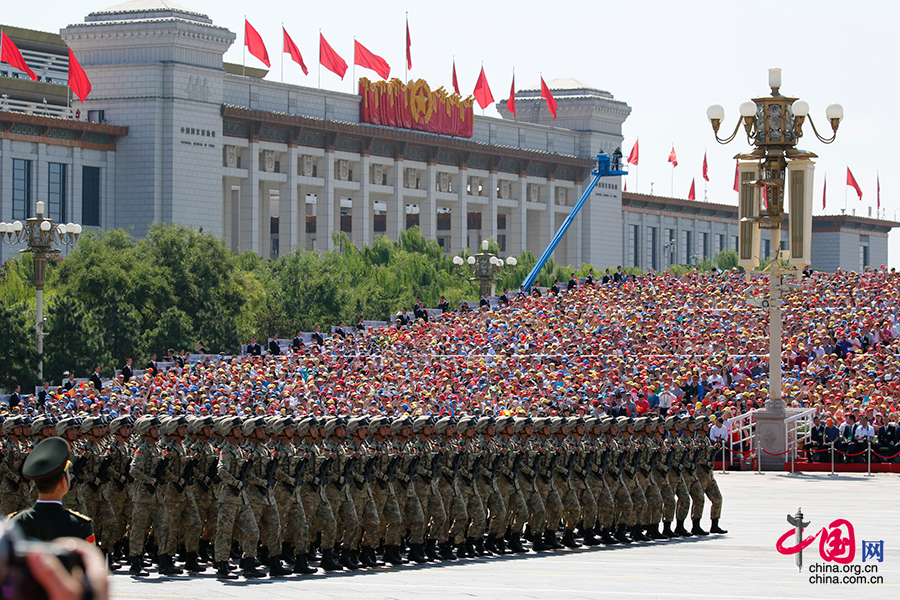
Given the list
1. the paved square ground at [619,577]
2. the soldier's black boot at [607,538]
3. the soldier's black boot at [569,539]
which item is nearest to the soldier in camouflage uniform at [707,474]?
the paved square ground at [619,577]

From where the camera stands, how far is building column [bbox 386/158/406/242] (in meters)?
71.0

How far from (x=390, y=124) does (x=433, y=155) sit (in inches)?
172

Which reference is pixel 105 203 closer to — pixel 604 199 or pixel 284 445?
pixel 604 199

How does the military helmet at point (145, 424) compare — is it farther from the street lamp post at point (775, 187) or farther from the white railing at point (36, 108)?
the white railing at point (36, 108)

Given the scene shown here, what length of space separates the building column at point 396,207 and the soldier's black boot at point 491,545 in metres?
56.6

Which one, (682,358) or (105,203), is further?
(105,203)

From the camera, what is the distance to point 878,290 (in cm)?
3459

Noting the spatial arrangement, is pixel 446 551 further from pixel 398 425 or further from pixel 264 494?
pixel 264 494

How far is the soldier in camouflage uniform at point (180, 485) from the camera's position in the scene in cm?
1247

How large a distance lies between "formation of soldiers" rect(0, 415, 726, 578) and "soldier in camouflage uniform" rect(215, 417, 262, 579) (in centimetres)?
1

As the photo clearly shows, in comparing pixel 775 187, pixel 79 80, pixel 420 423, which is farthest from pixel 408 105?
pixel 420 423

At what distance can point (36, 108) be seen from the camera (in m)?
63.8

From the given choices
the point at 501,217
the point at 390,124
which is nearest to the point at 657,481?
the point at 390,124

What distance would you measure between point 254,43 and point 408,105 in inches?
644
